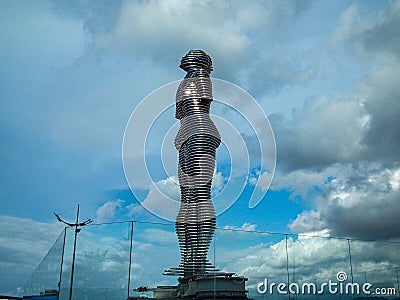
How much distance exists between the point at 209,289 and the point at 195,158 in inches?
521

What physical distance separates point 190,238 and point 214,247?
10.3 m

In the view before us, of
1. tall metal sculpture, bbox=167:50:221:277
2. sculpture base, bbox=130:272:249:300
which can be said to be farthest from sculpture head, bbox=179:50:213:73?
sculpture base, bbox=130:272:249:300

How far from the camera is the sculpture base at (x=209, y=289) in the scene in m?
23.0

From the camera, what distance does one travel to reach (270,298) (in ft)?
69.6

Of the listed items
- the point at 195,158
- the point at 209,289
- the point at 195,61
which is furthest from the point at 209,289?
the point at 195,61

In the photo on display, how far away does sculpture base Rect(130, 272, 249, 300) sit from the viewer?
23047 millimetres

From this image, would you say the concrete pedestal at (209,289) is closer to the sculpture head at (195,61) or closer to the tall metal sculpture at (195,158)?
the tall metal sculpture at (195,158)

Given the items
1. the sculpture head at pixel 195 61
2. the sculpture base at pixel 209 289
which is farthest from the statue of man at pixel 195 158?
the sculpture base at pixel 209 289

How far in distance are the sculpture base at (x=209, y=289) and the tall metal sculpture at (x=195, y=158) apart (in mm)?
1562

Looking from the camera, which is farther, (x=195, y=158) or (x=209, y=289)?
(x=195, y=158)

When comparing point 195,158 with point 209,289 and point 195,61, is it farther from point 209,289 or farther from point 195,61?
point 209,289

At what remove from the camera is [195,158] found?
36.3 meters

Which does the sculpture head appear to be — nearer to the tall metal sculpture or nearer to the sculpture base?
the tall metal sculpture

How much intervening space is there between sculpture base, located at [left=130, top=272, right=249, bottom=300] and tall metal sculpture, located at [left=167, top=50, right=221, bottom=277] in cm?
156
